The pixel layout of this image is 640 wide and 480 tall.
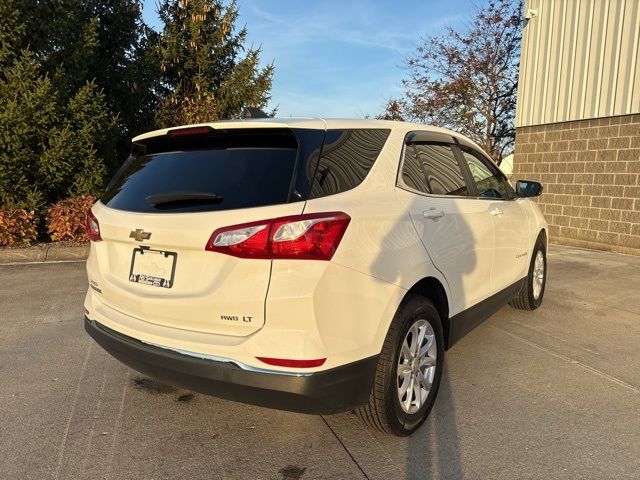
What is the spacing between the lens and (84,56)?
878 centimetres

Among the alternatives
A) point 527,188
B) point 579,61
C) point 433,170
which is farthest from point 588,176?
point 433,170

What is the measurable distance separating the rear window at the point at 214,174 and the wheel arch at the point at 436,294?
100cm

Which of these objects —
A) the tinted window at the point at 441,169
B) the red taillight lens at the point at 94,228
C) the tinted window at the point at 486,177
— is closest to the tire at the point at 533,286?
the tinted window at the point at 486,177

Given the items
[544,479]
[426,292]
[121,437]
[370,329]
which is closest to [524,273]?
[426,292]

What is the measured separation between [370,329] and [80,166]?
8.27 m

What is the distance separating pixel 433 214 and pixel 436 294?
492 mm

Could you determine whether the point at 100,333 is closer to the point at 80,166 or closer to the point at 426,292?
the point at 426,292

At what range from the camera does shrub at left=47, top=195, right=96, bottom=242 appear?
8414 mm

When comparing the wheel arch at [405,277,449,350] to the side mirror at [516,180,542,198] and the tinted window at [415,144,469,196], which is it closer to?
the tinted window at [415,144,469,196]

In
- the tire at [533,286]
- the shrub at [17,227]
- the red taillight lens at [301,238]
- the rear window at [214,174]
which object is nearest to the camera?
the red taillight lens at [301,238]

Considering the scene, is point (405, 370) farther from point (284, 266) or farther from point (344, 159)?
point (344, 159)

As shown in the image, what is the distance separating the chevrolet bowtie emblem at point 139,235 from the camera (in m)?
2.53

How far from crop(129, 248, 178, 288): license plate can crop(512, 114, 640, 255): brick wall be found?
29.7 feet

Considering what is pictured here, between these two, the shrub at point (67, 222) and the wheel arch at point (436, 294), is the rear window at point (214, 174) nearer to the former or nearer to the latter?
the wheel arch at point (436, 294)
